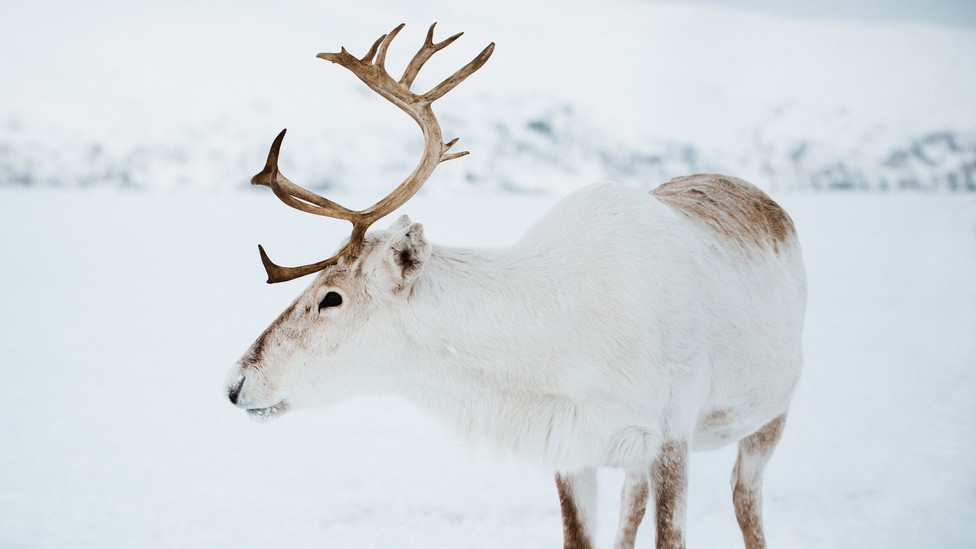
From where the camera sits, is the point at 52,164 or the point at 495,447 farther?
the point at 52,164

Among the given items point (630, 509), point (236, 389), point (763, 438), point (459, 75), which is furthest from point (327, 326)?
point (763, 438)

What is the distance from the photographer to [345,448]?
656 centimetres

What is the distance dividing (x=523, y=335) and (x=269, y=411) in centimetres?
111

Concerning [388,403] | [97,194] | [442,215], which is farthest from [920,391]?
[97,194]

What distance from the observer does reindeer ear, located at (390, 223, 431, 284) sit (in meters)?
2.92

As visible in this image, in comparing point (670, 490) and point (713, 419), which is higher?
point (713, 419)

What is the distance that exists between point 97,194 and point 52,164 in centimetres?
4324

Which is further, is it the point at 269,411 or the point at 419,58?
the point at 419,58

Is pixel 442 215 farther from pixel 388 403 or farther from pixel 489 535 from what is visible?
pixel 489 535

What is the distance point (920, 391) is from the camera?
8008mm

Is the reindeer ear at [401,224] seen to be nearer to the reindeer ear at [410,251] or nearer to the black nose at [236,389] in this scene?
the reindeer ear at [410,251]

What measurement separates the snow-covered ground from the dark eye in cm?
80

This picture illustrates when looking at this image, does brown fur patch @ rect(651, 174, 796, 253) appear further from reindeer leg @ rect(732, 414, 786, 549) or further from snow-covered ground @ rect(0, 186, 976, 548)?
snow-covered ground @ rect(0, 186, 976, 548)

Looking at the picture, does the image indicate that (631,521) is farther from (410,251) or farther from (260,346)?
(260,346)
